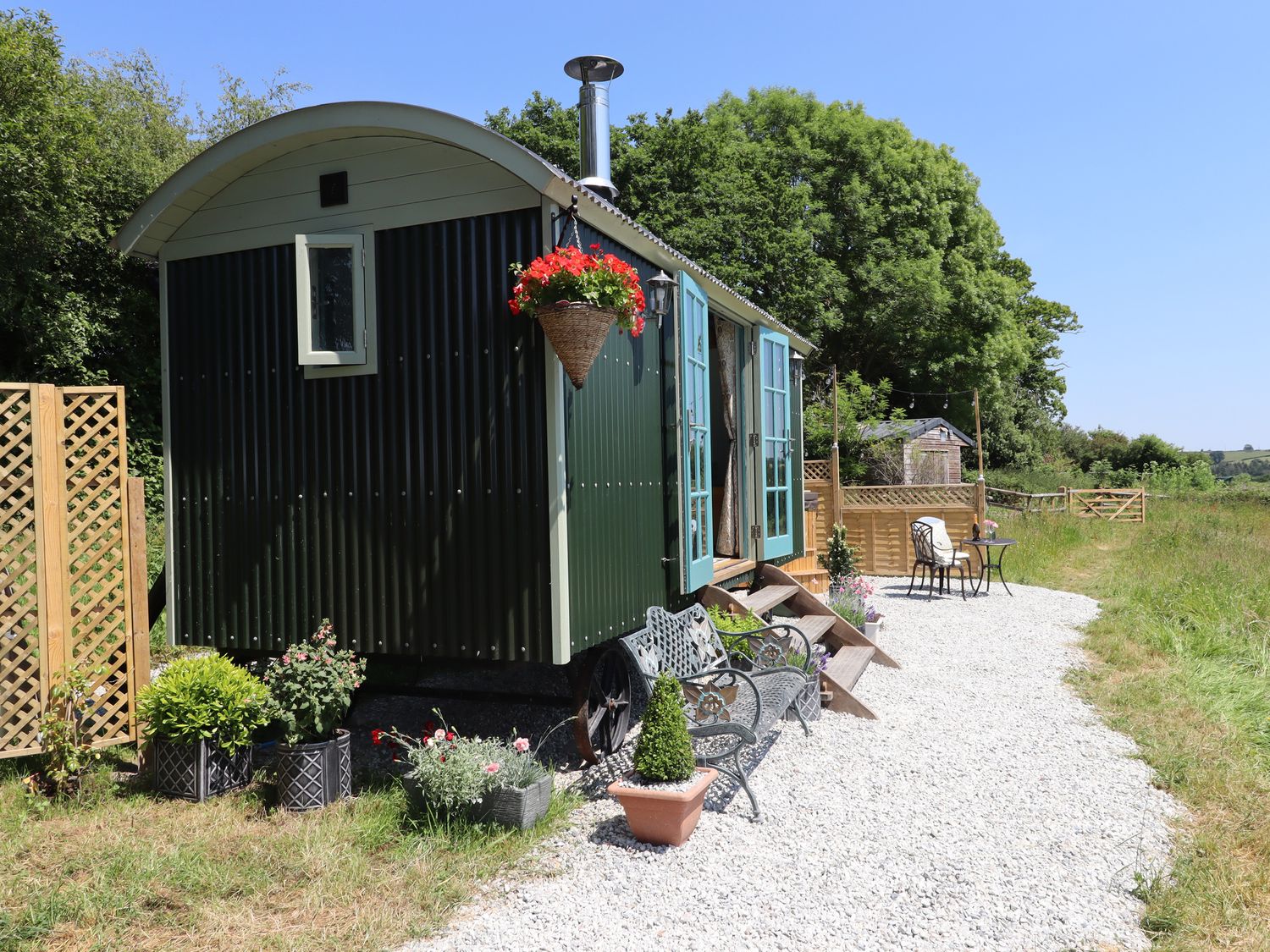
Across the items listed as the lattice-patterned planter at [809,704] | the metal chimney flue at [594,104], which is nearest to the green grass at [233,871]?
the lattice-patterned planter at [809,704]

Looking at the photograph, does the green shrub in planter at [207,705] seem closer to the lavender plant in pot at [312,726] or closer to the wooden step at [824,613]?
the lavender plant in pot at [312,726]

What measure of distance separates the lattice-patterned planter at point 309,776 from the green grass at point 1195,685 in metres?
3.41

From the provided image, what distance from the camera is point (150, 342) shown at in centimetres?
1345

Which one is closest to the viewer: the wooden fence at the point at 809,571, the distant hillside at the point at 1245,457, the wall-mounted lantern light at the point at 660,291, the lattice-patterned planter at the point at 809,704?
the wall-mounted lantern light at the point at 660,291

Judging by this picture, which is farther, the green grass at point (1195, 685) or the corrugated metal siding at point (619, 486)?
the corrugated metal siding at point (619, 486)

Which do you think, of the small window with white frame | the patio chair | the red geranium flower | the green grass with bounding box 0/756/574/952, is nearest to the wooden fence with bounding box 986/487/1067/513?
the patio chair

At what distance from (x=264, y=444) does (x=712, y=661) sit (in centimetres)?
289

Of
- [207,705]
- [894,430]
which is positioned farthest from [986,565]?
[207,705]

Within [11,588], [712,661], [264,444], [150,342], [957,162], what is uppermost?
[957,162]

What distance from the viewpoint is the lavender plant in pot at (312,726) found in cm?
402

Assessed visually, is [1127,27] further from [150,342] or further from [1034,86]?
[150,342]

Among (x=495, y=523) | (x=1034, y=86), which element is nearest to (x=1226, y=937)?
(x=495, y=523)

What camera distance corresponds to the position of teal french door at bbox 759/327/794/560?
292 inches

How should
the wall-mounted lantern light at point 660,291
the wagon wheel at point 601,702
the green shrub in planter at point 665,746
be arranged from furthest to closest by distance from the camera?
the wall-mounted lantern light at point 660,291
the wagon wheel at point 601,702
the green shrub in planter at point 665,746
